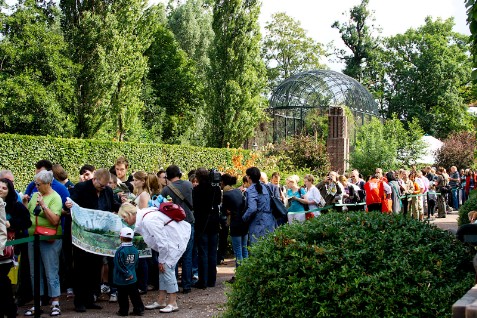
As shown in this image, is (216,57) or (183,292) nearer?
(183,292)

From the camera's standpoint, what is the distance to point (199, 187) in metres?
10.1

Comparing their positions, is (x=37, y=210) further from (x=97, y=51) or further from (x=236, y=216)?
(x=97, y=51)

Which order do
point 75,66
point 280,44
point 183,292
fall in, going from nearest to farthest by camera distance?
point 183,292, point 75,66, point 280,44

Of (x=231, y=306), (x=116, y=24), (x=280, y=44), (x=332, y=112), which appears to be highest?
(x=280, y=44)

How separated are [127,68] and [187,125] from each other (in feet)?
69.6

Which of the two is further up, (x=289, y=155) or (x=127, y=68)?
(x=127, y=68)

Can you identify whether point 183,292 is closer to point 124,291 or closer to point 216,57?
point 124,291

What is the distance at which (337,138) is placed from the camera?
3850 cm

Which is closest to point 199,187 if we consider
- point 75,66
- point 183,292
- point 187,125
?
point 183,292

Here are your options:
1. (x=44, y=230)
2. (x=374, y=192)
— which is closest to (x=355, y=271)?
(x=44, y=230)

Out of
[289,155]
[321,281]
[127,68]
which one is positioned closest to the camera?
[321,281]

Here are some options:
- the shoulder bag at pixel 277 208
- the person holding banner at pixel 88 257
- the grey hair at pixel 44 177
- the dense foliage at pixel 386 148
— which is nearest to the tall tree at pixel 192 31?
the dense foliage at pixel 386 148

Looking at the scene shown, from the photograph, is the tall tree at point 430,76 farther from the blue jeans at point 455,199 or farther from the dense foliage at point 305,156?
the blue jeans at point 455,199

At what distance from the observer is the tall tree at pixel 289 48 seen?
2408 inches
